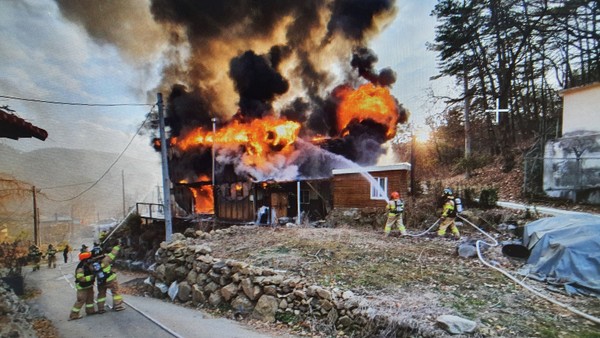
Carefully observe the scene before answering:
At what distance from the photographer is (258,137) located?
25.5 m

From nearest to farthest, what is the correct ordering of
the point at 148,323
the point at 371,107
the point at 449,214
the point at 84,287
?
1. the point at 148,323
2. the point at 84,287
3. the point at 449,214
4. the point at 371,107

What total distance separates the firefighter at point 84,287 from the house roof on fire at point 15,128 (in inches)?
132

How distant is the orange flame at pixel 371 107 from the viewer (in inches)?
1091

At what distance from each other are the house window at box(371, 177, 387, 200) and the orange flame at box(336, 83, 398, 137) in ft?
45.0

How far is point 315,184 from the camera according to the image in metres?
17.8

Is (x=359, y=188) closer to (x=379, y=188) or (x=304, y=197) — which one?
(x=379, y=188)

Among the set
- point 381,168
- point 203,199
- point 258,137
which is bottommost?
point 203,199

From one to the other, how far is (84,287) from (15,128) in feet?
14.1

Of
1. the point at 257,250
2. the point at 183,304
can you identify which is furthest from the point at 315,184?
the point at 183,304

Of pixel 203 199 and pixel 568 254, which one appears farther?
pixel 203 199

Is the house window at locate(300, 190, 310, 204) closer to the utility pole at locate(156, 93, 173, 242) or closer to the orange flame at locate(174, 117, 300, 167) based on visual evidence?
the orange flame at locate(174, 117, 300, 167)

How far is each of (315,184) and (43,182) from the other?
42.5ft

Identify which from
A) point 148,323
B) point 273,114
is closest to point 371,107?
point 273,114

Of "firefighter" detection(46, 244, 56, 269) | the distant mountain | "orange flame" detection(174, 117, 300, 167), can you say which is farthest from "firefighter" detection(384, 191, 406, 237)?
"firefighter" detection(46, 244, 56, 269)
